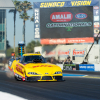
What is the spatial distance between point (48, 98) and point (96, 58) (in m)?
38.7

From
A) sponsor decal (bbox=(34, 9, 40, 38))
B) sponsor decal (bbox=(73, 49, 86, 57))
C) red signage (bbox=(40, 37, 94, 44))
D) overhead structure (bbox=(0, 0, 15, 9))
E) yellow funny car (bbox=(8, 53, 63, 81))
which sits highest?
overhead structure (bbox=(0, 0, 15, 9))

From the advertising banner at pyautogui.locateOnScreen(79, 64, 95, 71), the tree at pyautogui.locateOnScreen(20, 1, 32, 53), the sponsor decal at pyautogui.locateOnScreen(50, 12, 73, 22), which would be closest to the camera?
the advertising banner at pyautogui.locateOnScreen(79, 64, 95, 71)

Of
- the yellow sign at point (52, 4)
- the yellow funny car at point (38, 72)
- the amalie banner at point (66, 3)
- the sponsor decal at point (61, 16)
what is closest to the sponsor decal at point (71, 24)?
the sponsor decal at point (61, 16)

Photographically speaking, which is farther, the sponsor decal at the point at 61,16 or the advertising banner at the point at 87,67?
the sponsor decal at the point at 61,16

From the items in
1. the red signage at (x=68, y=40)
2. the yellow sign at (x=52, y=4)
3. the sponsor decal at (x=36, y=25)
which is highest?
the yellow sign at (x=52, y=4)

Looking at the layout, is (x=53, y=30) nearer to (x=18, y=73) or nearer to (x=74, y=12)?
(x=74, y=12)

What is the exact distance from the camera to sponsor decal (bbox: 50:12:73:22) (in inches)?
1608

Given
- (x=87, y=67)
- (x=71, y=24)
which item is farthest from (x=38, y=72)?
(x=71, y=24)

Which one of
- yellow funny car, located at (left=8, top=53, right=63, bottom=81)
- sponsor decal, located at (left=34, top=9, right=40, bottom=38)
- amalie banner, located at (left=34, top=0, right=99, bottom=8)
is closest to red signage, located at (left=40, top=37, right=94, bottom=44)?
sponsor decal, located at (left=34, top=9, right=40, bottom=38)

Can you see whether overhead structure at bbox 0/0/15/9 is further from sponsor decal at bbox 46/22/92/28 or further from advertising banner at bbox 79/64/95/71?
advertising banner at bbox 79/64/95/71

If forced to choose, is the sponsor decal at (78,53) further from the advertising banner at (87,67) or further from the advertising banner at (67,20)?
the advertising banner at (87,67)

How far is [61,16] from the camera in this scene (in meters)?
41.1

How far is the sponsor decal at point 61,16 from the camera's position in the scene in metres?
40.8

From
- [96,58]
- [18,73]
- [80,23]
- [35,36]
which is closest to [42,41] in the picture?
[35,36]
